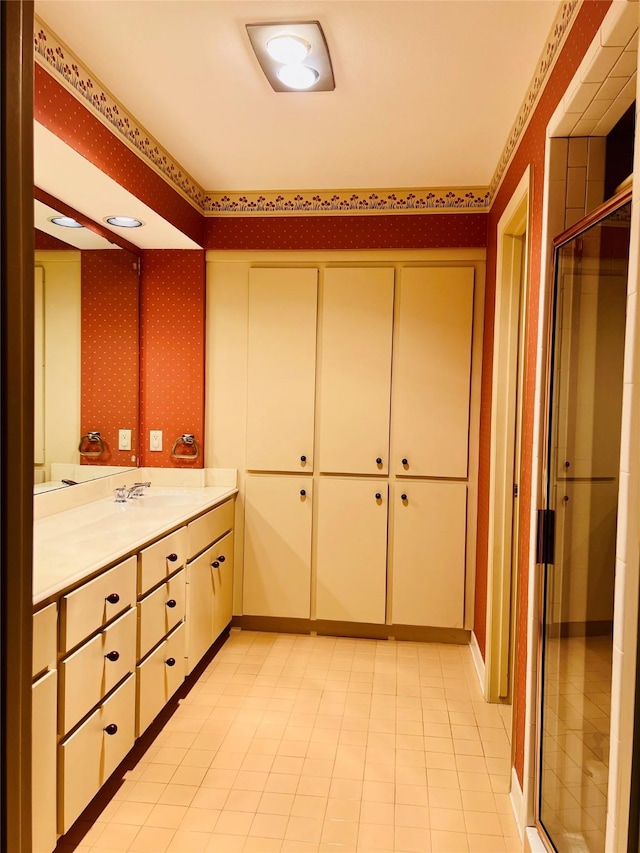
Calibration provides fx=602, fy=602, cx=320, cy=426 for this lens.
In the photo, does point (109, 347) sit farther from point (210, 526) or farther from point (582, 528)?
point (582, 528)

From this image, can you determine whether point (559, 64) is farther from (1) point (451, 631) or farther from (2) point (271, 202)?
(1) point (451, 631)

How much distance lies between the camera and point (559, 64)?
1.75 meters

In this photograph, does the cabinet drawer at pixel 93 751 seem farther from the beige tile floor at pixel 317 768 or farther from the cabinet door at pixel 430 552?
the cabinet door at pixel 430 552

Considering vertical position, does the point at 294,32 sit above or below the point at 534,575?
above

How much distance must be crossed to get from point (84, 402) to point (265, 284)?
48.0 inches

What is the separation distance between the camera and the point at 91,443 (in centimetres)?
305

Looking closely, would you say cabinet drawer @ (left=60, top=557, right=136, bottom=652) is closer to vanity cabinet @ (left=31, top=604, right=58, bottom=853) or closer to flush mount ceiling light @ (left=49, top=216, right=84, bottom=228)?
vanity cabinet @ (left=31, top=604, right=58, bottom=853)

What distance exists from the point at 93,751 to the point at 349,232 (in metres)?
2.79

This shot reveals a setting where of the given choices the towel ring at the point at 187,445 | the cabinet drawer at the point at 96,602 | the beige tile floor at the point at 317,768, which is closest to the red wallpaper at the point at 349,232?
the towel ring at the point at 187,445

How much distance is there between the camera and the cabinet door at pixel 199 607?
2.80 meters

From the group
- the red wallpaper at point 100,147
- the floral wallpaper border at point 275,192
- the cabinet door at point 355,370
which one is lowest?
the cabinet door at point 355,370

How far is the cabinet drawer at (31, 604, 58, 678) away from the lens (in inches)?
62.2

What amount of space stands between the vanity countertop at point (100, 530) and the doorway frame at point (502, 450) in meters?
1.42

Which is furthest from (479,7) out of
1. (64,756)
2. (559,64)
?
(64,756)
